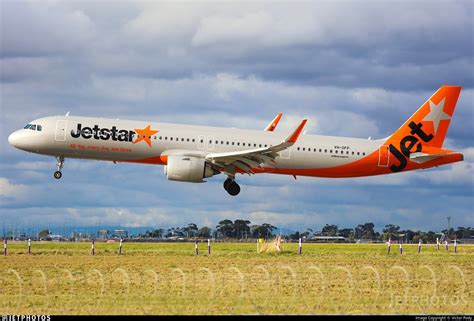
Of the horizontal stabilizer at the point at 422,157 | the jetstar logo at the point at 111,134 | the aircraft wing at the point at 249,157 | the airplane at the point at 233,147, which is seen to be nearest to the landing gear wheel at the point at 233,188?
the airplane at the point at 233,147

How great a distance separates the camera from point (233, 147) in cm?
5409

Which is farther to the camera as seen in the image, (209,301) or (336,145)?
(336,145)

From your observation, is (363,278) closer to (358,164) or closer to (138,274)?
(138,274)

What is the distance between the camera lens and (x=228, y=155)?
5150 cm

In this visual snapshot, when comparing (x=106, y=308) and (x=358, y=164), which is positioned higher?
(x=358, y=164)

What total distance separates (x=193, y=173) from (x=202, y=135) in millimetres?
2983

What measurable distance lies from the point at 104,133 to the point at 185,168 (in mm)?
5877

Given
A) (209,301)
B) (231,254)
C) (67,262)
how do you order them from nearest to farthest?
(209,301) < (67,262) < (231,254)

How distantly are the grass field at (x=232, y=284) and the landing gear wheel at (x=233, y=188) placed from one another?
1227cm

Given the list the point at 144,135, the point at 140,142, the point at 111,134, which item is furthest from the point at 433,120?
the point at 111,134

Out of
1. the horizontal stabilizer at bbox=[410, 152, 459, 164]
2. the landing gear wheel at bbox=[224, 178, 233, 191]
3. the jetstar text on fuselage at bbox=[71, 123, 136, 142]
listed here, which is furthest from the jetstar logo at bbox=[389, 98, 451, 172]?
the jetstar text on fuselage at bbox=[71, 123, 136, 142]

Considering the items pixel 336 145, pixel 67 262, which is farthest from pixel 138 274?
pixel 336 145

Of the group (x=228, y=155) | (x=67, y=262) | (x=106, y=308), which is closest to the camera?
(x=106, y=308)

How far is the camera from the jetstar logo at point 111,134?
5166cm
